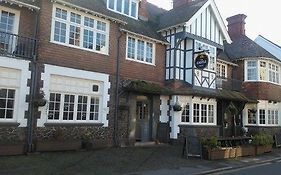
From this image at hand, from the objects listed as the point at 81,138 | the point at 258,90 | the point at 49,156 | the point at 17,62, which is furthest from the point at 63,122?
the point at 258,90

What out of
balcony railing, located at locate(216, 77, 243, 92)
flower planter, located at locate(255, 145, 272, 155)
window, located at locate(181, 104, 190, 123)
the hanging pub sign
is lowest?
flower planter, located at locate(255, 145, 272, 155)

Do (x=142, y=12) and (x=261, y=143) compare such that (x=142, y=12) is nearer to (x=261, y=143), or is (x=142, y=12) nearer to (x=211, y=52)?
(x=211, y=52)

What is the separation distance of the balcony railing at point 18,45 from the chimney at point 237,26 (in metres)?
20.9

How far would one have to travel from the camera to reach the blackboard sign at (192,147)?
14298mm

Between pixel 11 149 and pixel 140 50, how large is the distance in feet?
29.4

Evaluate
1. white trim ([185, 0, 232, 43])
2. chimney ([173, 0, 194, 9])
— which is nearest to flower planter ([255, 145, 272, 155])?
white trim ([185, 0, 232, 43])

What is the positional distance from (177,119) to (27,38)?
9.84 m

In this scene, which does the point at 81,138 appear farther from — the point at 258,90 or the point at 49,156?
the point at 258,90

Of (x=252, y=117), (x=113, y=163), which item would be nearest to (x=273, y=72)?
(x=252, y=117)

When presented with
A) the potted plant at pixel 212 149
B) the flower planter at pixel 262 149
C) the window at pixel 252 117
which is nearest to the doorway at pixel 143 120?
the potted plant at pixel 212 149

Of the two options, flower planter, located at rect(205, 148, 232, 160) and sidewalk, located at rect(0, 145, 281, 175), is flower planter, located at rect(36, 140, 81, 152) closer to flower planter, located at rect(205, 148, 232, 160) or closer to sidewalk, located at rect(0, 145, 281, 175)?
sidewalk, located at rect(0, 145, 281, 175)

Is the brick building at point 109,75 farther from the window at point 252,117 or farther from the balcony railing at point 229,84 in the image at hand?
the window at point 252,117

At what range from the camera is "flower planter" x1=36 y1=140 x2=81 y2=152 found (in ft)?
43.7

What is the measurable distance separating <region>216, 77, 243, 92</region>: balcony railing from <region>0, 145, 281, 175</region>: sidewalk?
28.4 feet
